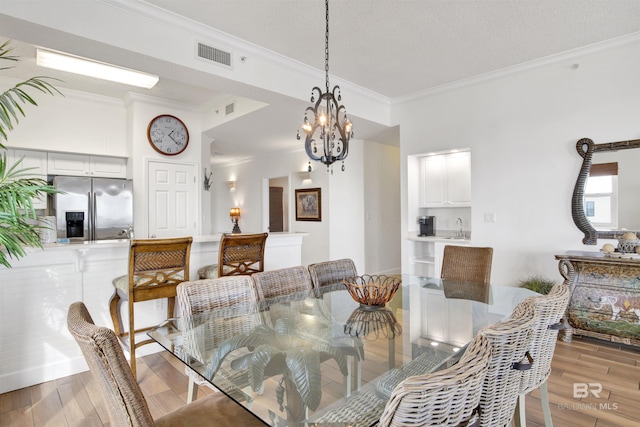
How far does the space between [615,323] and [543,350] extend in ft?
7.33

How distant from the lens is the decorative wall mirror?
3.21m

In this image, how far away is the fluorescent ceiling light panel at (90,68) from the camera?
3.38 m

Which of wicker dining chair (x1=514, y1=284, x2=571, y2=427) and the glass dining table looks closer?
the glass dining table

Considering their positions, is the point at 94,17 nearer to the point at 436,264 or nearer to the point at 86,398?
the point at 86,398

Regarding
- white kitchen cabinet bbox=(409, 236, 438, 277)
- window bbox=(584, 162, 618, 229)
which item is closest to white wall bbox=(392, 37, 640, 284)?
window bbox=(584, 162, 618, 229)

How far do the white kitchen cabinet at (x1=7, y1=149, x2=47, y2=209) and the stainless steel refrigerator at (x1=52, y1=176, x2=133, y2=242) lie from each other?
176 millimetres

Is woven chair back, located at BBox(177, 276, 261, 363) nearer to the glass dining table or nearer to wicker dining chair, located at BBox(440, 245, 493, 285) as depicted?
the glass dining table

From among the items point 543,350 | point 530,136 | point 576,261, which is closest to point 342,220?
point 530,136

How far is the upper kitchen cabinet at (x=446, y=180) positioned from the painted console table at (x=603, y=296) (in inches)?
57.2

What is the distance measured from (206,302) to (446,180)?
12.5 feet

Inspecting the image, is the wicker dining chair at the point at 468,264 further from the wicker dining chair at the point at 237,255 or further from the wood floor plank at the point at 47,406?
the wood floor plank at the point at 47,406

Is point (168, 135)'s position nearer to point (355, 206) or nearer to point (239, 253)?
point (239, 253)

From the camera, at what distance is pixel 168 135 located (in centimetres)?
500

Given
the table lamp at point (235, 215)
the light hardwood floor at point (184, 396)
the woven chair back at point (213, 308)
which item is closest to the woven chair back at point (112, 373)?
the woven chair back at point (213, 308)
